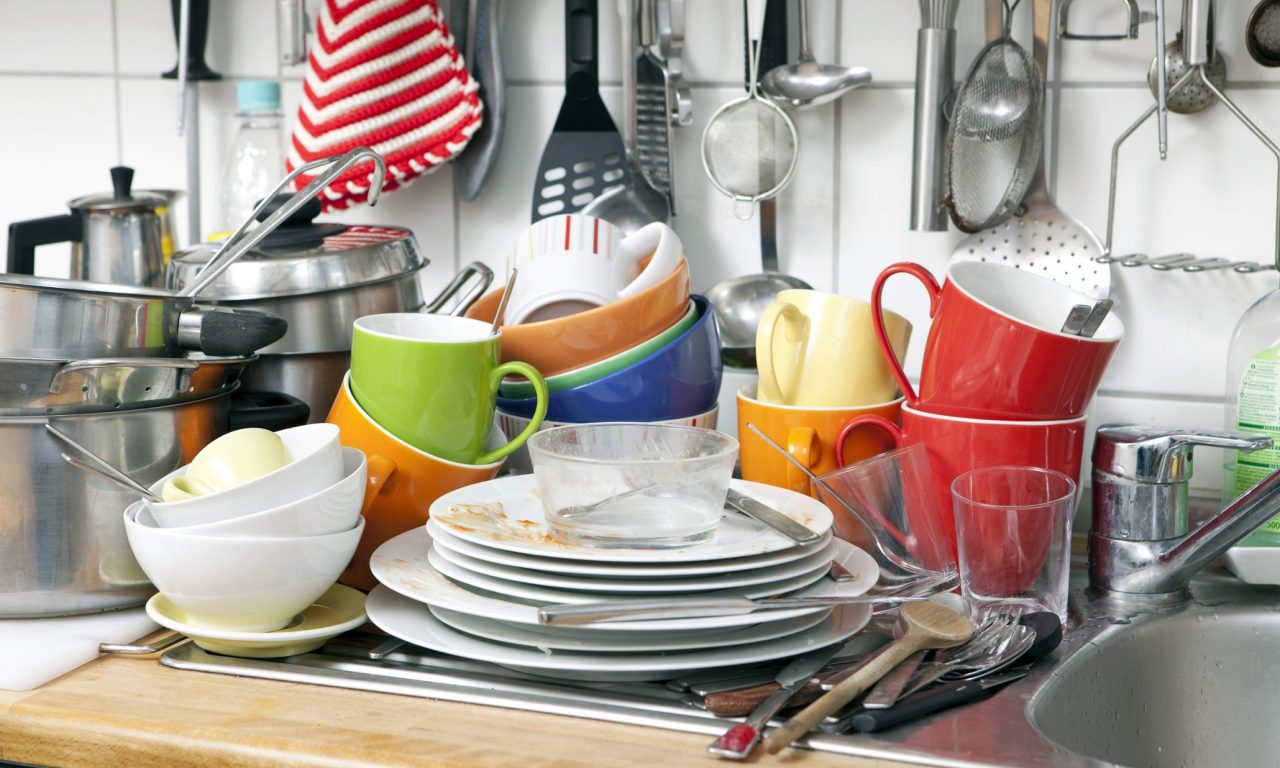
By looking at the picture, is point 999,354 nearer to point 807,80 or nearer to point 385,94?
point 807,80

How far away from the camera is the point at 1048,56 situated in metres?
1.06

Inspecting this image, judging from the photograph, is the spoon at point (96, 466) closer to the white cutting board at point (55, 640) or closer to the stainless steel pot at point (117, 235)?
the white cutting board at point (55, 640)

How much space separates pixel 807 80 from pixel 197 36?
2.06ft

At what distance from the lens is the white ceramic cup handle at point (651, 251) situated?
941 millimetres

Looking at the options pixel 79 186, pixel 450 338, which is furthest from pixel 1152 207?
pixel 79 186

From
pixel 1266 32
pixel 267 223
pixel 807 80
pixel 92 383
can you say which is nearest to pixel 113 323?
pixel 92 383

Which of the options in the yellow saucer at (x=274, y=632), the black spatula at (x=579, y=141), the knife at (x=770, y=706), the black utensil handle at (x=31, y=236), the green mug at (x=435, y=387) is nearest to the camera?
the knife at (x=770, y=706)

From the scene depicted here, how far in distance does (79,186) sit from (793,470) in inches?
36.3

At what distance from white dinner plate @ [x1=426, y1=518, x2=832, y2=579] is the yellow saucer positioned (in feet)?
0.29

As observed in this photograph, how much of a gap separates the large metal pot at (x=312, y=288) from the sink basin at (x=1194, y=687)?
0.54 meters

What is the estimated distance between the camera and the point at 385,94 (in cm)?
116

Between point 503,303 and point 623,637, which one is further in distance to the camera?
point 503,303

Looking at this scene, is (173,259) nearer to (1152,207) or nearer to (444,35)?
(444,35)

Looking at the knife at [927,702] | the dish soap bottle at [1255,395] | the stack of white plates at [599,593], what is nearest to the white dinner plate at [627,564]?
the stack of white plates at [599,593]
